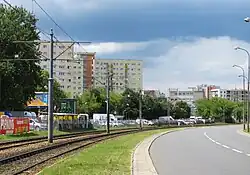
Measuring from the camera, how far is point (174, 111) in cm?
17700

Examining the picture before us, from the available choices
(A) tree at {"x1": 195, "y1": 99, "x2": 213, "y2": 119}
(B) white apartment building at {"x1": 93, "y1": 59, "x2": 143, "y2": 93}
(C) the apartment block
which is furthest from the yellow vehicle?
(A) tree at {"x1": 195, "y1": 99, "x2": 213, "y2": 119}

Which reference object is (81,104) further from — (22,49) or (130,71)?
(22,49)

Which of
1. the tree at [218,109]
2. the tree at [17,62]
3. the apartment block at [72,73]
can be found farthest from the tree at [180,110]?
the tree at [17,62]

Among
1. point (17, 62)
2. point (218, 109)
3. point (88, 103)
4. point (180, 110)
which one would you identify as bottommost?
point (180, 110)

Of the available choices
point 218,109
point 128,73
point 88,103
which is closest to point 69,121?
point 88,103

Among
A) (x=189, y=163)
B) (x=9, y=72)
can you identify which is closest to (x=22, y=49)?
(x=9, y=72)

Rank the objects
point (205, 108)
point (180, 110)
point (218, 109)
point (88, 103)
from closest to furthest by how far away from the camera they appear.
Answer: point (88, 103) < point (180, 110) < point (218, 109) < point (205, 108)

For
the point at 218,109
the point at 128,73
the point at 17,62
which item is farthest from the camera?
the point at 218,109

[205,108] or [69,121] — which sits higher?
[205,108]

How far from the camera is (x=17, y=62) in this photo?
67.3 m

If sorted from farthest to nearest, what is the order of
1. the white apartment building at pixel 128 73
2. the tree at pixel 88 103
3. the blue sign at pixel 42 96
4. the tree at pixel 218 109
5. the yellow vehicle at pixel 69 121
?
1. the tree at pixel 218 109
2. the white apartment building at pixel 128 73
3. the tree at pixel 88 103
4. the blue sign at pixel 42 96
5. the yellow vehicle at pixel 69 121

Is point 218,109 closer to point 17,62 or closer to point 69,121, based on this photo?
point 69,121

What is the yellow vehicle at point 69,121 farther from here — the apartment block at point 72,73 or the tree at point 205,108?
the tree at point 205,108

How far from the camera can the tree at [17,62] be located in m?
66.1
